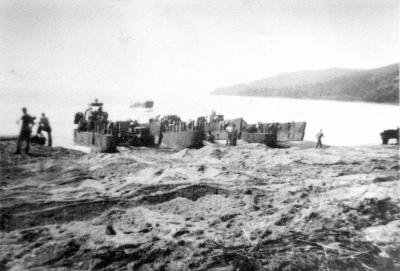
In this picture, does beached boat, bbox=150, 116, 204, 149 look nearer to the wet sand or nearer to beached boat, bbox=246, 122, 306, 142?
beached boat, bbox=246, 122, 306, 142

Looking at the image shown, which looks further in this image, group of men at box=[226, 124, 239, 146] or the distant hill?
the distant hill

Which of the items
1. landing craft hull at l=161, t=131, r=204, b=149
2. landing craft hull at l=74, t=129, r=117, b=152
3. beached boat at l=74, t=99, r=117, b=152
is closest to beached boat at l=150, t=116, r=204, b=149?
landing craft hull at l=161, t=131, r=204, b=149

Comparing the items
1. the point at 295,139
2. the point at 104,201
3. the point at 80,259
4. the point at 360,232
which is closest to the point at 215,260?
the point at 80,259

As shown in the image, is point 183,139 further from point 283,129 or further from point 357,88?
point 357,88

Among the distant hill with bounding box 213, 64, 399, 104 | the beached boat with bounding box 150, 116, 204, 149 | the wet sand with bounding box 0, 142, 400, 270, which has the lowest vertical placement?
the wet sand with bounding box 0, 142, 400, 270

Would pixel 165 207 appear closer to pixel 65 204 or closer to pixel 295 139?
pixel 65 204
